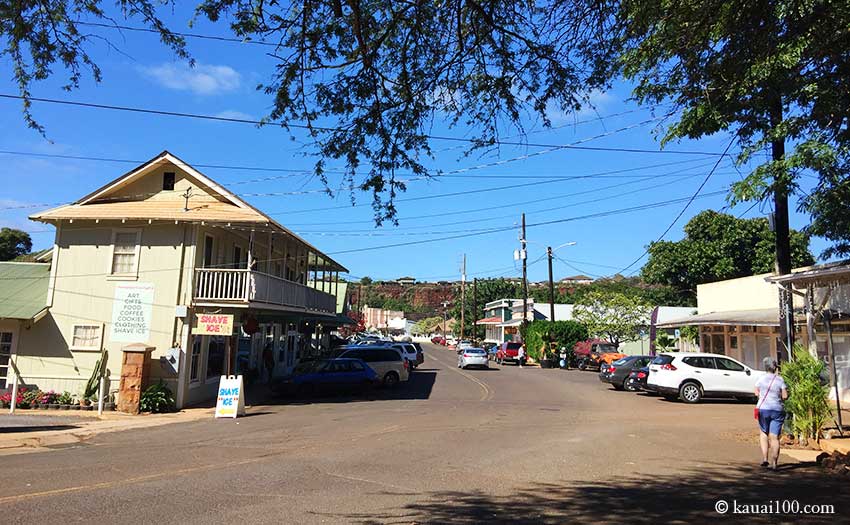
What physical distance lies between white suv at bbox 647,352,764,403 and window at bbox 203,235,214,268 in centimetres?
1591

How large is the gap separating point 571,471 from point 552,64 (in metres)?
5.72

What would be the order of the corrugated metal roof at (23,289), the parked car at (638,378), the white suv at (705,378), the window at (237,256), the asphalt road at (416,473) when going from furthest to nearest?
the window at (237,256) → the parked car at (638,378) → the white suv at (705,378) → the corrugated metal roof at (23,289) → the asphalt road at (416,473)

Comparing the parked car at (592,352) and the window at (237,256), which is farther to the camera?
the parked car at (592,352)

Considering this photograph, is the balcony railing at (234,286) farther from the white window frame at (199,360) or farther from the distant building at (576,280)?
the distant building at (576,280)

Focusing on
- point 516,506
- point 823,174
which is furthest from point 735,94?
point 516,506

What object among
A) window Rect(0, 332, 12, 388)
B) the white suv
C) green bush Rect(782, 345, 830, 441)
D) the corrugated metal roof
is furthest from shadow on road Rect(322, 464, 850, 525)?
window Rect(0, 332, 12, 388)

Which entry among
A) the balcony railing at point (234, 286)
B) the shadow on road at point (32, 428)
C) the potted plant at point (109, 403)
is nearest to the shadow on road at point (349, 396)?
the balcony railing at point (234, 286)

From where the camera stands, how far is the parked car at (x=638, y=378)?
22236mm

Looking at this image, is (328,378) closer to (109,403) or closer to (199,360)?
(199,360)

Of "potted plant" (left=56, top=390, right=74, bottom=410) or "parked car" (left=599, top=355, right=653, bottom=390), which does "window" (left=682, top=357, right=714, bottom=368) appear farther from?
"potted plant" (left=56, top=390, right=74, bottom=410)

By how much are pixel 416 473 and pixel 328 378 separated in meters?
13.5

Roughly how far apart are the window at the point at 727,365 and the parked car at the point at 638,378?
2795 mm

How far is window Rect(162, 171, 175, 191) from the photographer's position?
21.7 metres

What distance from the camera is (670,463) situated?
31.7 feet
